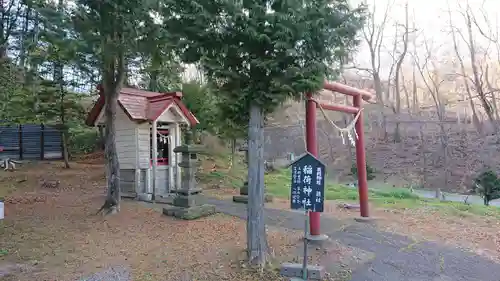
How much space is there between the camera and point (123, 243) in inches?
242

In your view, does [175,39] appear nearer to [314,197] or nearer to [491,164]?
[314,197]

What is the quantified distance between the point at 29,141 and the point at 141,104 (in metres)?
8.33

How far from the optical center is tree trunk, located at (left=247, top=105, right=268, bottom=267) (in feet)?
16.5

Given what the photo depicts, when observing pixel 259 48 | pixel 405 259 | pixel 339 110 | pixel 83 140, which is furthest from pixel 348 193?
pixel 83 140

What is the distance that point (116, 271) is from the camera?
4.85m

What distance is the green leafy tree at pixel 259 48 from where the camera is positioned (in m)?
4.64

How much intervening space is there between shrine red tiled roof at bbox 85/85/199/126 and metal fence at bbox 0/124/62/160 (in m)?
6.06

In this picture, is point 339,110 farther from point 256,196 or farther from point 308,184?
point 256,196

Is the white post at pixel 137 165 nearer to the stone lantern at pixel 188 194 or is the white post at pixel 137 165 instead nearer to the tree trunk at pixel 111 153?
the tree trunk at pixel 111 153

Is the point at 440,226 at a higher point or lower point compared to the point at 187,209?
lower

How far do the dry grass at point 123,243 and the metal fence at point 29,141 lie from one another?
277 inches

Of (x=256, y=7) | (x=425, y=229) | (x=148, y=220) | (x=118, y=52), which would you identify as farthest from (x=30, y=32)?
(x=425, y=229)

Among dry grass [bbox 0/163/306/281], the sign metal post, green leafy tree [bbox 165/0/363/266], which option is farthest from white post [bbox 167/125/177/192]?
the sign metal post

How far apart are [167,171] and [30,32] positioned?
5718 millimetres
